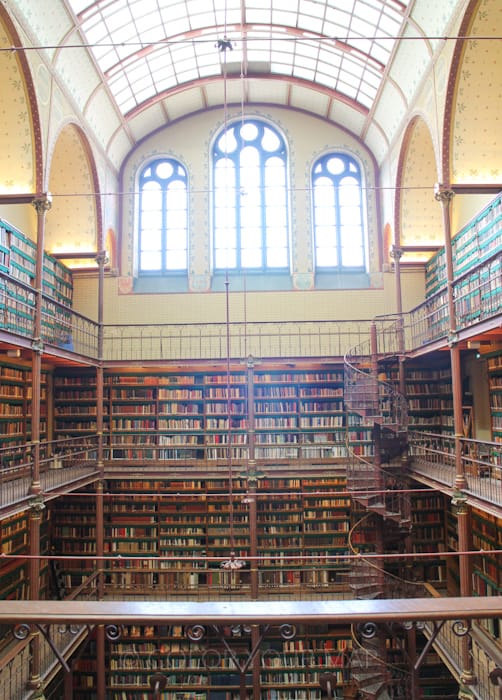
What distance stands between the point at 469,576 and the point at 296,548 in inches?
150

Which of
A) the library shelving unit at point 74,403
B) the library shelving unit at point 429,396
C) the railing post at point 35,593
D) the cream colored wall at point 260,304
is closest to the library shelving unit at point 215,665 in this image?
the railing post at point 35,593

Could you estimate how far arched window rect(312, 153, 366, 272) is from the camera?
12.2 meters

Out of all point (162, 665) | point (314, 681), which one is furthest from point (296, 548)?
point (162, 665)

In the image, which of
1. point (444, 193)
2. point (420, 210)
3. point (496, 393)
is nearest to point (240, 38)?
point (444, 193)

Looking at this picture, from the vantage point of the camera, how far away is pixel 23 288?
7277 millimetres

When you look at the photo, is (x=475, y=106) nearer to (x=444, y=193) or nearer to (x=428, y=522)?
(x=444, y=193)

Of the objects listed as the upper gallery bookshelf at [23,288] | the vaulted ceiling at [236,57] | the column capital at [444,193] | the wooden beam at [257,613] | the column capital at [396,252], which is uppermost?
the vaulted ceiling at [236,57]

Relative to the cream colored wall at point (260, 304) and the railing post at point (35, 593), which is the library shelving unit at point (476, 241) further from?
the railing post at point (35, 593)

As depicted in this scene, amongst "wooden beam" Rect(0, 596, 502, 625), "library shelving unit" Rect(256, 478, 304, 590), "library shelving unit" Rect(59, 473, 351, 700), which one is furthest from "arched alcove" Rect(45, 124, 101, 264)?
"wooden beam" Rect(0, 596, 502, 625)

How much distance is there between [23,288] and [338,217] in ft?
24.1

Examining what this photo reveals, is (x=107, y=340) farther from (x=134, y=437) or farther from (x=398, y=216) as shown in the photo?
(x=398, y=216)

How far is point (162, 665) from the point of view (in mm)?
9812

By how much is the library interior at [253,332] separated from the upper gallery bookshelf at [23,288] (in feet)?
0.18

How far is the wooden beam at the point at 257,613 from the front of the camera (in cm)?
158
